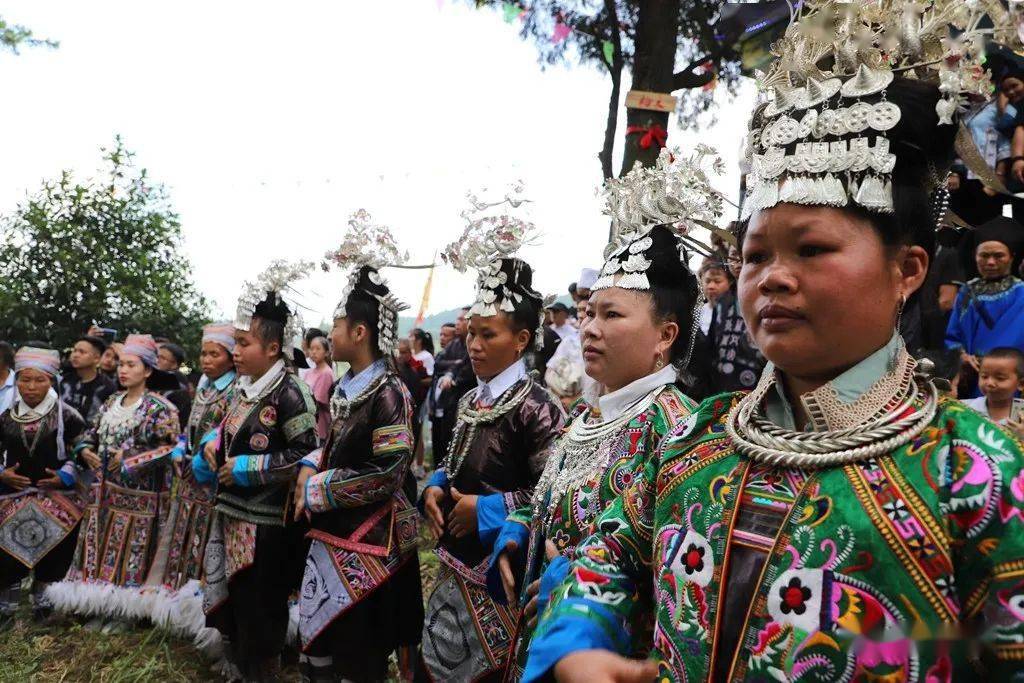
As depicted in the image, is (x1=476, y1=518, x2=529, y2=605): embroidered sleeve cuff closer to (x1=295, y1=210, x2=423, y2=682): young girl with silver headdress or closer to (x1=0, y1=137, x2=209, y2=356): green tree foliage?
Answer: (x1=295, y1=210, x2=423, y2=682): young girl with silver headdress

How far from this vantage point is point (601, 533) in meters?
1.61

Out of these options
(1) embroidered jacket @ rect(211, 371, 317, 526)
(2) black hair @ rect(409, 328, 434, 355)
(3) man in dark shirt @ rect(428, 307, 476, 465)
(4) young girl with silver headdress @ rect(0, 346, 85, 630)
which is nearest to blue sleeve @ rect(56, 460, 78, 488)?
(4) young girl with silver headdress @ rect(0, 346, 85, 630)

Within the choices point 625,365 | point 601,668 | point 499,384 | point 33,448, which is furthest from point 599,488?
point 33,448

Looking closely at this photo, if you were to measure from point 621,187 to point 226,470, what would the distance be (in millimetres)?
2919

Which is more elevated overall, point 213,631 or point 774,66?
point 774,66

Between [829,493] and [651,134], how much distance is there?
689cm

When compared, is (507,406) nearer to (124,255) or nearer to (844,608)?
(844,608)

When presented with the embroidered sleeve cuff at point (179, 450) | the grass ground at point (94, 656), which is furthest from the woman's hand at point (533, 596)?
the embroidered sleeve cuff at point (179, 450)

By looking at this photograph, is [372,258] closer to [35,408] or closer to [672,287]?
[672,287]

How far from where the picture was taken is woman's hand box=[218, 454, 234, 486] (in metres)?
4.68

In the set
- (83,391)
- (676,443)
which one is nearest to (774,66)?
(676,443)

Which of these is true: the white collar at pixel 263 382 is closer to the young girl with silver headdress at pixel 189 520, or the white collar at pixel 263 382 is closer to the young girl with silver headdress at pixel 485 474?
the young girl with silver headdress at pixel 189 520

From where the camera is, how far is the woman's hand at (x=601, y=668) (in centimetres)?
130

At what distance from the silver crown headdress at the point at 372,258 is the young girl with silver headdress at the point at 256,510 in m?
0.73
